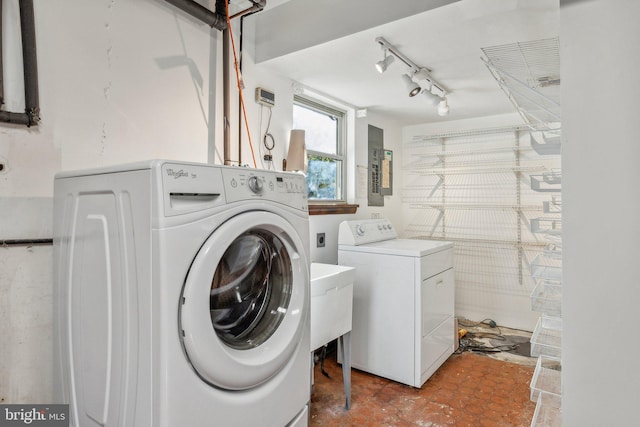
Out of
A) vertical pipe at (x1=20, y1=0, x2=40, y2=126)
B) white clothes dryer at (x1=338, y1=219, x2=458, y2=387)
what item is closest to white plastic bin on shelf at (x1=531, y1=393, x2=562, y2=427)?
white clothes dryer at (x1=338, y1=219, x2=458, y2=387)

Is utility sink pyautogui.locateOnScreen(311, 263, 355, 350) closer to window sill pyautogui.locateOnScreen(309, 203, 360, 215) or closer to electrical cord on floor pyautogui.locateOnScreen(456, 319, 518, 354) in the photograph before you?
window sill pyautogui.locateOnScreen(309, 203, 360, 215)

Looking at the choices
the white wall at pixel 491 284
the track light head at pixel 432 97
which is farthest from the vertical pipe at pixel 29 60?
the white wall at pixel 491 284

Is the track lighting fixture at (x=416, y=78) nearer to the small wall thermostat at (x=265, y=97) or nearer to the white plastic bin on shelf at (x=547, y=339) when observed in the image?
the small wall thermostat at (x=265, y=97)

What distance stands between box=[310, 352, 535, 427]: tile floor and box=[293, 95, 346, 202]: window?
54.4 inches

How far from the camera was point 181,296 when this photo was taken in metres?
0.98

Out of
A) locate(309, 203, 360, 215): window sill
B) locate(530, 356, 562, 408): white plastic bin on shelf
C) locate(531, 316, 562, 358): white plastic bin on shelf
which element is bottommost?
locate(530, 356, 562, 408): white plastic bin on shelf

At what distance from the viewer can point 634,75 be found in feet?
2.84

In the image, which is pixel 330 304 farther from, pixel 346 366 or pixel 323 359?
pixel 323 359

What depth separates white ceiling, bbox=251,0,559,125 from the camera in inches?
64.1

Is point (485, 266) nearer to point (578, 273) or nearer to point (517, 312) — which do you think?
point (517, 312)

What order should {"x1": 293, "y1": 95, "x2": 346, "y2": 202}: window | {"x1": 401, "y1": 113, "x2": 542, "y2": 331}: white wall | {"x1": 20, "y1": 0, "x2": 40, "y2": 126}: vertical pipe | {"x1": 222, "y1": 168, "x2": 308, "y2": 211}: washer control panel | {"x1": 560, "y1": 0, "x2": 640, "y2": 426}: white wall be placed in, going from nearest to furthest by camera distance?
{"x1": 560, "y1": 0, "x2": 640, "y2": 426}: white wall → {"x1": 222, "y1": 168, "x2": 308, "y2": 211}: washer control panel → {"x1": 20, "y1": 0, "x2": 40, "y2": 126}: vertical pipe → {"x1": 293, "y1": 95, "x2": 346, "y2": 202}: window → {"x1": 401, "y1": 113, "x2": 542, "y2": 331}: white wall

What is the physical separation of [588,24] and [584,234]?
0.55m

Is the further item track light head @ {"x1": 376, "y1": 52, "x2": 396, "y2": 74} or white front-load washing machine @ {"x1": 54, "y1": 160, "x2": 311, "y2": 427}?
track light head @ {"x1": 376, "y1": 52, "x2": 396, "y2": 74}

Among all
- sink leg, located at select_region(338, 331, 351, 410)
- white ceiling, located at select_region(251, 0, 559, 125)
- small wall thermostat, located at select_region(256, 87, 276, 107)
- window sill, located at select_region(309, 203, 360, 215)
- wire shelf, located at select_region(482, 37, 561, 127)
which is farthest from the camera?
window sill, located at select_region(309, 203, 360, 215)
